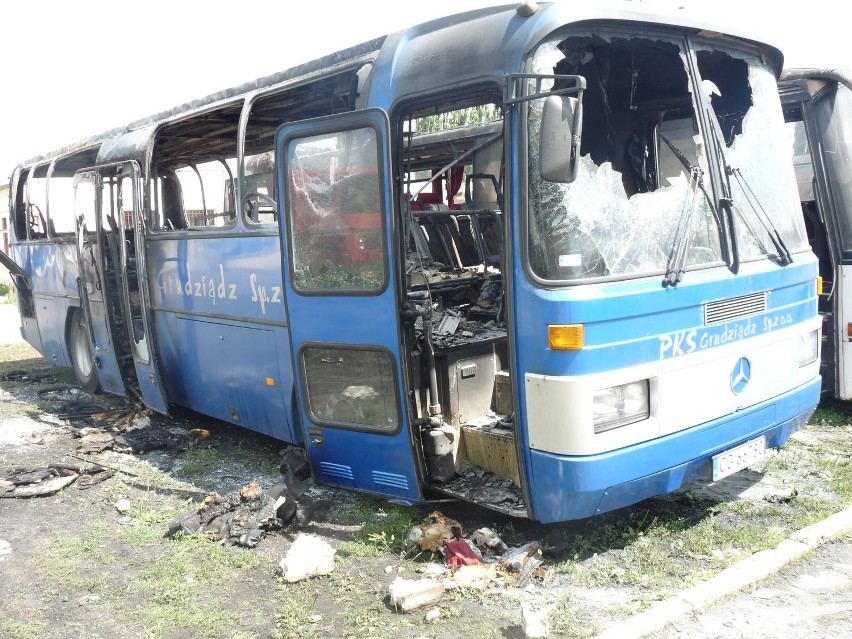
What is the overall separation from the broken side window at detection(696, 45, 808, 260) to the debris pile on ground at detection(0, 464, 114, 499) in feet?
17.0

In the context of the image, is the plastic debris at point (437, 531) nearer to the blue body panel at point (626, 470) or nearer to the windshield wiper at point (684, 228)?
the blue body panel at point (626, 470)

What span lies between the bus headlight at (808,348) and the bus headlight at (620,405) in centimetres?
151

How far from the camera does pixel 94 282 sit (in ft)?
27.7

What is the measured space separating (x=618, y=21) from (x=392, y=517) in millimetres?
3275

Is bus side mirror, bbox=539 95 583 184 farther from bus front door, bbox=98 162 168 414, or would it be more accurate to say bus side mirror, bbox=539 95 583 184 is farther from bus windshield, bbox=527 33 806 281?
bus front door, bbox=98 162 168 414

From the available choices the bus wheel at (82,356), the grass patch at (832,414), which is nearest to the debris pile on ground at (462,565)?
the grass patch at (832,414)

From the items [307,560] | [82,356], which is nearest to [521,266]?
[307,560]

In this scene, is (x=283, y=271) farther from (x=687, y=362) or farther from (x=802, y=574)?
(x=802, y=574)

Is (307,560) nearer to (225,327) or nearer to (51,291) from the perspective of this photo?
(225,327)

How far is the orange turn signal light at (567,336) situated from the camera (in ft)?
12.9

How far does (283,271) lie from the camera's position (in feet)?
17.8

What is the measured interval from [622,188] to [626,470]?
150cm

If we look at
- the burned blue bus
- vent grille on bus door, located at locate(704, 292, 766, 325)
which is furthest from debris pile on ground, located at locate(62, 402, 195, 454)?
vent grille on bus door, located at locate(704, 292, 766, 325)

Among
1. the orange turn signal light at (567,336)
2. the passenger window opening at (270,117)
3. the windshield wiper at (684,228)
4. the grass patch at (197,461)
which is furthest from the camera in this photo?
the grass patch at (197,461)
